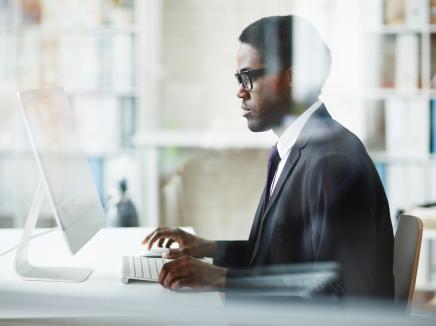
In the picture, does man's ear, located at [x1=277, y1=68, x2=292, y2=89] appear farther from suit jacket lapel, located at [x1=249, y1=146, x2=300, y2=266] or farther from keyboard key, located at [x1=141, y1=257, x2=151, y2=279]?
keyboard key, located at [x1=141, y1=257, x2=151, y2=279]

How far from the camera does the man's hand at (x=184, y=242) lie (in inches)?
59.1

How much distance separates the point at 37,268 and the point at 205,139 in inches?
79.7

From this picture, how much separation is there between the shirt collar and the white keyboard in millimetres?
315

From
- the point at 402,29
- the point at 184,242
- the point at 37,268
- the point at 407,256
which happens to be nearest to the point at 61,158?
the point at 37,268

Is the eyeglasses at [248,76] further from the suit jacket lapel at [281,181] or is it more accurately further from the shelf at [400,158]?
the shelf at [400,158]

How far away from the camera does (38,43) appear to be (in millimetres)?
3209

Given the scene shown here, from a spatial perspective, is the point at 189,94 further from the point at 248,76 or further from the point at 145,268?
the point at 145,268

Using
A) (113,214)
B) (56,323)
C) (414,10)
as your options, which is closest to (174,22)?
A: (414,10)

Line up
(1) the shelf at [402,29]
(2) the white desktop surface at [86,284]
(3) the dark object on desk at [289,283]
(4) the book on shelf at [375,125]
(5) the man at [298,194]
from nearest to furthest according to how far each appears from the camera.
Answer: (2) the white desktop surface at [86,284]
(3) the dark object on desk at [289,283]
(5) the man at [298,194]
(1) the shelf at [402,29]
(4) the book on shelf at [375,125]

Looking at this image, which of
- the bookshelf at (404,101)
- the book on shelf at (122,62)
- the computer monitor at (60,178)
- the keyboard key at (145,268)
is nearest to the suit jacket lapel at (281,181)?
the keyboard key at (145,268)

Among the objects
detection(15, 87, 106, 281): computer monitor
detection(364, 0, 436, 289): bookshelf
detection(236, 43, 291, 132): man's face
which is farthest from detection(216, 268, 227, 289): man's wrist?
detection(364, 0, 436, 289): bookshelf

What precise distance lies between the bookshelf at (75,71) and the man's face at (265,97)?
1.81 metres

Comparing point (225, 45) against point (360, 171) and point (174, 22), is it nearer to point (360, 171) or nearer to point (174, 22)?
point (174, 22)

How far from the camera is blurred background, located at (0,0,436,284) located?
120 inches
